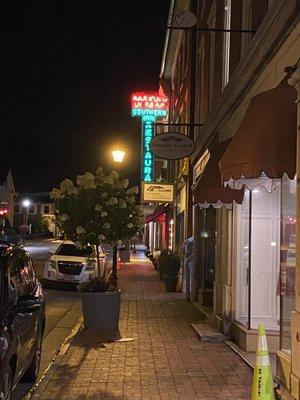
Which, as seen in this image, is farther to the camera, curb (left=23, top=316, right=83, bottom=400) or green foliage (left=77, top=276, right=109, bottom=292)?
green foliage (left=77, top=276, right=109, bottom=292)

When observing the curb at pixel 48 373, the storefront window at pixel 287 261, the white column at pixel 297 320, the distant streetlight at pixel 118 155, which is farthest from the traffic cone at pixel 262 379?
the distant streetlight at pixel 118 155

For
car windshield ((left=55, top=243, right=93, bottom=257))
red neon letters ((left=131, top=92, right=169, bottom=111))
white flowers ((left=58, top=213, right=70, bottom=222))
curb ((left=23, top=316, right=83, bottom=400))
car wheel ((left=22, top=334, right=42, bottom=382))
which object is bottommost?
curb ((left=23, top=316, right=83, bottom=400))

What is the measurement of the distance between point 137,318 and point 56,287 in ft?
23.3

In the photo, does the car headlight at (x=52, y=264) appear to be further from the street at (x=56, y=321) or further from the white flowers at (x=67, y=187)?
the white flowers at (x=67, y=187)

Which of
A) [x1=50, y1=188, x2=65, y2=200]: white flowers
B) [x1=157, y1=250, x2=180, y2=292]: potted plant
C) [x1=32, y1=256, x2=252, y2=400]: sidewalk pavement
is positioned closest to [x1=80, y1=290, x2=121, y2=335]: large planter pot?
[x1=32, y1=256, x2=252, y2=400]: sidewalk pavement

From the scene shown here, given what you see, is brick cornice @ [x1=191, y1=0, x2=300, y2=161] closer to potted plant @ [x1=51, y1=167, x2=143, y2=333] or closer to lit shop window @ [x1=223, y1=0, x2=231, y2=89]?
lit shop window @ [x1=223, y1=0, x2=231, y2=89]

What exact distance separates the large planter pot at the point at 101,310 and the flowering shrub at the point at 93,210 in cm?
70

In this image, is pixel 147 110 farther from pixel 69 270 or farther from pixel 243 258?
pixel 243 258

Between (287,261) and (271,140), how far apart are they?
1.56 metres

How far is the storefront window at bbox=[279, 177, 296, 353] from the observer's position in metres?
6.99

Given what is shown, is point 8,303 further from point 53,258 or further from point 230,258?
point 53,258

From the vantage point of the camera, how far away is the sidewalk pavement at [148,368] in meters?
7.00

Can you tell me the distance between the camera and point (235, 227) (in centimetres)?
1064

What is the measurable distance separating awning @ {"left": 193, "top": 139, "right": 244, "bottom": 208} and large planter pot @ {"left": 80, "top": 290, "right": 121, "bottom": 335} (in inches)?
101
